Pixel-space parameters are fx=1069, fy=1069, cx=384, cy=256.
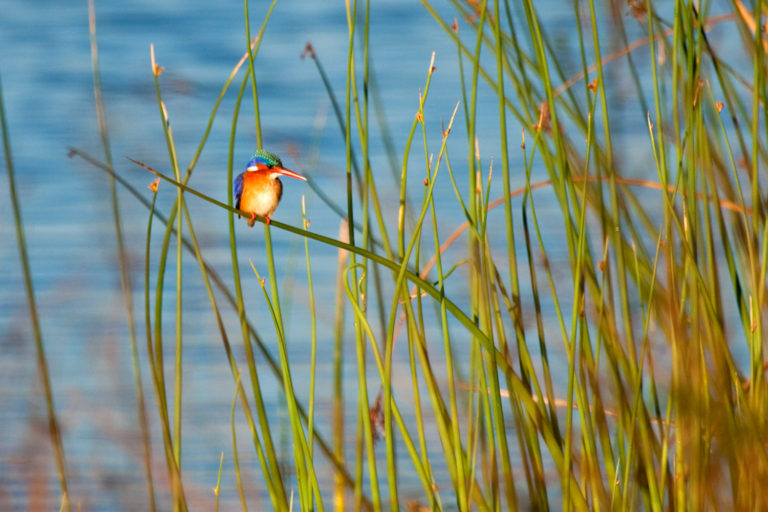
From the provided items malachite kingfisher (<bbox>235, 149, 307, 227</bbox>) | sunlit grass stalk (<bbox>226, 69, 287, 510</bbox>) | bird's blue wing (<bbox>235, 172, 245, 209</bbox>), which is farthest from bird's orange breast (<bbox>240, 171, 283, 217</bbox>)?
sunlit grass stalk (<bbox>226, 69, 287, 510</bbox>)

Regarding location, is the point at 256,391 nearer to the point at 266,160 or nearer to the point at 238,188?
the point at 266,160

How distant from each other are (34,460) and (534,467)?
852mm

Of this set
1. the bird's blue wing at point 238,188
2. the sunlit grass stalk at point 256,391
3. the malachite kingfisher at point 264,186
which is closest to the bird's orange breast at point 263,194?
the malachite kingfisher at point 264,186

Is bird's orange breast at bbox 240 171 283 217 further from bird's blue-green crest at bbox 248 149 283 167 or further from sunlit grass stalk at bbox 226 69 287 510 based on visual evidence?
sunlit grass stalk at bbox 226 69 287 510

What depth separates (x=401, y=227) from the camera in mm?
1740

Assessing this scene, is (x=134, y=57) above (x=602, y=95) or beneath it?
above

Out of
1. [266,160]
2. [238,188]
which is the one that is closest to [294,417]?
[266,160]

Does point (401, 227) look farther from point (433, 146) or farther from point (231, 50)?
point (231, 50)

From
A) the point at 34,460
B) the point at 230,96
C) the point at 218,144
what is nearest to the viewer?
the point at 34,460

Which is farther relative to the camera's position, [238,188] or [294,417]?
[238,188]

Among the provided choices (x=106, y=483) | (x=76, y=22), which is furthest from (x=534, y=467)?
(x=76, y=22)

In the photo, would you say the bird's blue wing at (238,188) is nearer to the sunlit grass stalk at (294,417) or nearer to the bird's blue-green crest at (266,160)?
the bird's blue-green crest at (266,160)

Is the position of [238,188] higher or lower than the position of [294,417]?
higher

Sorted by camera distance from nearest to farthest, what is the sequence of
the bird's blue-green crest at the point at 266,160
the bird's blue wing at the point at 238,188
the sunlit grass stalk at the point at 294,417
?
the sunlit grass stalk at the point at 294,417
the bird's blue-green crest at the point at 266,160
the bird's blue wing at the point at 238,188
